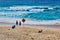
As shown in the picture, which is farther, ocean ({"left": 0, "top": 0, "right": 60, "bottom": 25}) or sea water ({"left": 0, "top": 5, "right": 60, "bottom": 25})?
ocean ({"left": 0, "top": 0, "right": 60, "bottom": 25})

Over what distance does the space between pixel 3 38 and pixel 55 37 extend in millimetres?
3025

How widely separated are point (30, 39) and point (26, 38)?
1.00ft

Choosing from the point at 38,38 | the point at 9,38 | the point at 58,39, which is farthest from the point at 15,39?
the point at 58,39

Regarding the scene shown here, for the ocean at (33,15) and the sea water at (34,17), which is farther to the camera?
the ocean at (33,15)

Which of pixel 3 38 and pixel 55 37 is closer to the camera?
pixel 3 38

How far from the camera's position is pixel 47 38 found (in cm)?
1348

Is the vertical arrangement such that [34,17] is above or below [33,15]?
above

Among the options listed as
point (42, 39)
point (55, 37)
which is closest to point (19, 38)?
point (42, 39)

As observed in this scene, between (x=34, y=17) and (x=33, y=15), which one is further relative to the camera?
(x=33, y=15)

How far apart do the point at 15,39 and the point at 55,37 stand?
243cm

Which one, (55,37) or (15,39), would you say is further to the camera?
(55,37)

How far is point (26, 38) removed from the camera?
13.2m

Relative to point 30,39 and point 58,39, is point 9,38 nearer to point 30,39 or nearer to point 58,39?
point 30,39

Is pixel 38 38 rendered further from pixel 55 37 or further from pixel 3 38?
pixel 3 38
